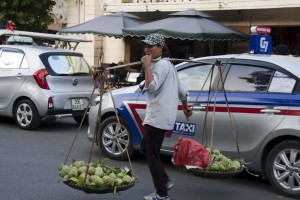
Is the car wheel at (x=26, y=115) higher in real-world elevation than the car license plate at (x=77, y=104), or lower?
lower

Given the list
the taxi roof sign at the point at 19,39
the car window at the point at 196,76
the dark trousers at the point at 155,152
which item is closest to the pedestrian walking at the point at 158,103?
the dark trousers at the point at 155,152

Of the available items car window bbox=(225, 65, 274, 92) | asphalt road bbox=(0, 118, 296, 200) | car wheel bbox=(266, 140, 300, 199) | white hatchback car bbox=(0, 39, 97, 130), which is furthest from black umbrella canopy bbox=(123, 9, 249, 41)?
car wheel bbox=(266, 140, 300, 199)

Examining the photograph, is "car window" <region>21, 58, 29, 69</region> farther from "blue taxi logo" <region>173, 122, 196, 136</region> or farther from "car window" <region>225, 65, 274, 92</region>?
"car window" <region>225, 65, 274, 92</region>

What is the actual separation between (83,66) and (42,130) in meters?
1.51

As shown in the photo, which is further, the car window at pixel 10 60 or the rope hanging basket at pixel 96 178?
the car window at pixel 10 60

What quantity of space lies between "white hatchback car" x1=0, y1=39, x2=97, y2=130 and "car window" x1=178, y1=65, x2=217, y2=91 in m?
3.47

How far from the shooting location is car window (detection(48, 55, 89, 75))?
9867 millimetres

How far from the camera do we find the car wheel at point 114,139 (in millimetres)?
7289

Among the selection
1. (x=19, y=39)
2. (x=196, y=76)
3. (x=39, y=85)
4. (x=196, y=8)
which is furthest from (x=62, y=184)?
(x=196, y=8)

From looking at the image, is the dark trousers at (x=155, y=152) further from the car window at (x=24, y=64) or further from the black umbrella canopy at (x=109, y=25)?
the black umbrella canopy at (x=109, y=25)

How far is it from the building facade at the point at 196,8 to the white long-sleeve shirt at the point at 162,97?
9.71 meters

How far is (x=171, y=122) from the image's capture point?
523 centimetres

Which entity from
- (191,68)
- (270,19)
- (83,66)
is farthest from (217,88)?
(270,19)

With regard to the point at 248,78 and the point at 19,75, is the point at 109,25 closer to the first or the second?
the point at 19,75
